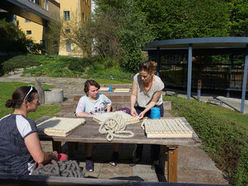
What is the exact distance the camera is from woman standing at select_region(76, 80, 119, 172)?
10.9 ft

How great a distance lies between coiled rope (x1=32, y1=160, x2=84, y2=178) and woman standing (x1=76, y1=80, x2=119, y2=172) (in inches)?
53.4

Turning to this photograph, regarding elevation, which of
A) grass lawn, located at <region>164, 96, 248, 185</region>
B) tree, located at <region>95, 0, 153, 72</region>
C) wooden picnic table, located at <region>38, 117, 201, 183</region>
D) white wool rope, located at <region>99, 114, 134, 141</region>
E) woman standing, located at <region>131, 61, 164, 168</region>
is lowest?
grass lawn, located at <region>164, 96, 248, 185</region>

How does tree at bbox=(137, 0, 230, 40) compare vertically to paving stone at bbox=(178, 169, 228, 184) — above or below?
above

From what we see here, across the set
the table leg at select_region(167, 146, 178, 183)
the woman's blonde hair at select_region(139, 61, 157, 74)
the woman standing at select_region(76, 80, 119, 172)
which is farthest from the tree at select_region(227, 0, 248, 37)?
the table leg at select_region(167, 146, 178, 183)

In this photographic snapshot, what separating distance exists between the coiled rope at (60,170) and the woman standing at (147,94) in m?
1.53

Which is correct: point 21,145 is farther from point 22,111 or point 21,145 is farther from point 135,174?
point 135,174

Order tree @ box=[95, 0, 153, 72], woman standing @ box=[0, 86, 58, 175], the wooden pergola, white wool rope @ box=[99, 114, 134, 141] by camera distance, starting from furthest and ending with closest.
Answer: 1. tree @ box=[95, 0, 153, 72]
2. the wooden pergola
3. white wool rope @ box=[99, 114, 134, 141]
4. woman standing @ box=[0, 86, 58, 175]

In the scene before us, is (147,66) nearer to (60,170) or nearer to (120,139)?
(120,139)

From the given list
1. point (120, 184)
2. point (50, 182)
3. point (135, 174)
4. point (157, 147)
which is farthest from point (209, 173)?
point (50, 182)

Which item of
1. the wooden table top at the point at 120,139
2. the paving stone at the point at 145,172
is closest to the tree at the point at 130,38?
the paving stone at the point at 145,172

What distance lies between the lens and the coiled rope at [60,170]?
1.79 metres

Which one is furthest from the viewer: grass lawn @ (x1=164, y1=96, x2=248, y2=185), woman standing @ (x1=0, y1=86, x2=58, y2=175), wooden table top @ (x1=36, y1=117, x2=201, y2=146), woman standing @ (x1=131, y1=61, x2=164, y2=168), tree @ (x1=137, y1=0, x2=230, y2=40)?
tree @ (x1=137, y1=0, x2=230, y2=40)

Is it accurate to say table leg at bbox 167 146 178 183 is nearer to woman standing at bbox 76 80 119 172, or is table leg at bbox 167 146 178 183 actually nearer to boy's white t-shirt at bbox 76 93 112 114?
woman standing at bbox 76 80 119 172

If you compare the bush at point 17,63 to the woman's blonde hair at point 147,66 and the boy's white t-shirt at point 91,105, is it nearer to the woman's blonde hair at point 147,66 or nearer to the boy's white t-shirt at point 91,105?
the boy's white t-shirt at point 91,105
